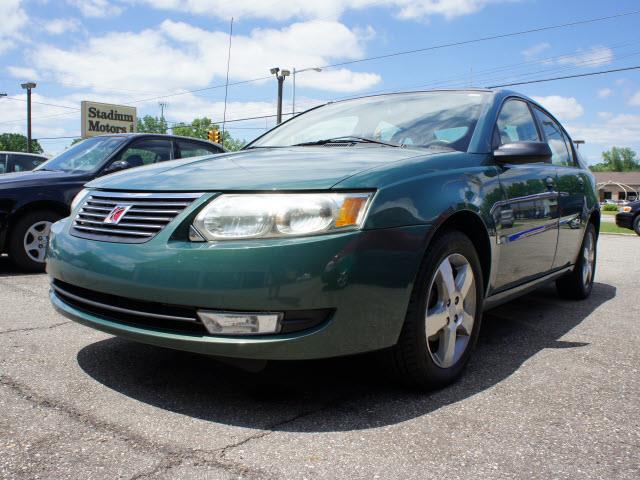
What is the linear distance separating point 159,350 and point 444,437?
1661mm

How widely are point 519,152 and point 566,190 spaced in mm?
1289

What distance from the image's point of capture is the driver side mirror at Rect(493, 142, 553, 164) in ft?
10.4

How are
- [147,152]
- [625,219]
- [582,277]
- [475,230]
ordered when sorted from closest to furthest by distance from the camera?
[475,230]
[582,277]
[147,152]
[625,219]

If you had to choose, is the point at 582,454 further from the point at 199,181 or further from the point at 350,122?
the point at 350,122

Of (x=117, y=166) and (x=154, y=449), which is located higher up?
(x=117, y=166)

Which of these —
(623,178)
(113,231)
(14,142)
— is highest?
(14,142)

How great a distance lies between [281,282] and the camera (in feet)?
7.13

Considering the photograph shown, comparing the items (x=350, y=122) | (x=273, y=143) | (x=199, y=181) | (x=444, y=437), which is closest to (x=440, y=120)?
(x=350, y=122)

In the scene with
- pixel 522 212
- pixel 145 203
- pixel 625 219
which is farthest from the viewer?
pixel 625 219

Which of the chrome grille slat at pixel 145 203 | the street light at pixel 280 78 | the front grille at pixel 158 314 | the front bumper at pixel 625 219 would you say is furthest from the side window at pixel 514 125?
the street light at pixel 280 78

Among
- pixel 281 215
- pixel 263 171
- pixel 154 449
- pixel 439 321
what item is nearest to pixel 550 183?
pixel 439 321

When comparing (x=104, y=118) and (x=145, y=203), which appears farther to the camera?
(x=104, y=118)

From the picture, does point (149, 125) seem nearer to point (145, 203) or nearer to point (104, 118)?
point (104, 118)

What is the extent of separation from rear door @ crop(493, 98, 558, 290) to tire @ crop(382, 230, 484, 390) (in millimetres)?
375
